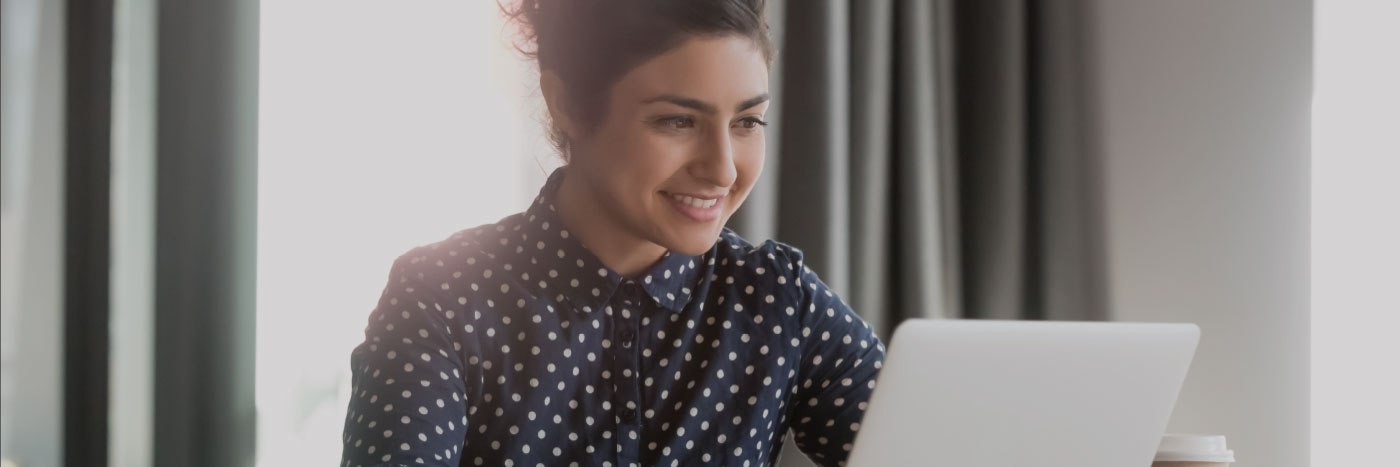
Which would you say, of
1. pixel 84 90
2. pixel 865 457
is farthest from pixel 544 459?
pixel 84 90

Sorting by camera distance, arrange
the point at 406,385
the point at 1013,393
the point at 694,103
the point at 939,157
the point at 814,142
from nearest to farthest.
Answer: the point at 1013,393 → the point at 406,385 → the point at 694,103 → the point at 814,142 → the point at 939,157

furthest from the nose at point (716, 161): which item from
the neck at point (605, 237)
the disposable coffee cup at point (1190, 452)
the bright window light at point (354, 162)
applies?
the disposable coffee cup at point (1190, 452)

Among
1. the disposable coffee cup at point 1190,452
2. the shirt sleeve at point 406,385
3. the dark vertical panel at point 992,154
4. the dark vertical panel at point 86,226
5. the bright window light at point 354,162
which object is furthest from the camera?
the dark vertical panel at point 992,154

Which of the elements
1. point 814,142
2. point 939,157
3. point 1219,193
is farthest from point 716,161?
point 1219,193

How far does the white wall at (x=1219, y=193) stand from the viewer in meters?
2.11

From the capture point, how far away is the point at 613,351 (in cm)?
121

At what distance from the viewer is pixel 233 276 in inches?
52.3

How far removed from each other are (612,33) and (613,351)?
0.30 m

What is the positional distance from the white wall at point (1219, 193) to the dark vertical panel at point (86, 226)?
166 cm

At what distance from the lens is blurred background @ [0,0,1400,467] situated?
1.24 meters

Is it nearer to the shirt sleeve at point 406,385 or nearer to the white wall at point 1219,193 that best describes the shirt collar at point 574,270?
the shirt sleeve at point 406,385

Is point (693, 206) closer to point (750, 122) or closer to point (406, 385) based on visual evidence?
point (750, 122)

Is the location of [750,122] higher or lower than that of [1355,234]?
higher

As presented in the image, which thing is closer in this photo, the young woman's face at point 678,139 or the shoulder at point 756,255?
the young woman's face at point 678,139
